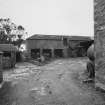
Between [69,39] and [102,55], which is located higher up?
[69,39]

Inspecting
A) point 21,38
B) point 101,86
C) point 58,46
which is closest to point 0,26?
point 21,38

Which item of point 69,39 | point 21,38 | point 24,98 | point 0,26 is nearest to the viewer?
point 24,98

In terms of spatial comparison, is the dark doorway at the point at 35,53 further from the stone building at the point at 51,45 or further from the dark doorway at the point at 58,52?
the dark doorway at the point at 58,52

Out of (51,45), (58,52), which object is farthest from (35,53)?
(58,52)

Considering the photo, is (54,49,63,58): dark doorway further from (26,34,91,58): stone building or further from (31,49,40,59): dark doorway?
(31,49,40,59): dark doorway

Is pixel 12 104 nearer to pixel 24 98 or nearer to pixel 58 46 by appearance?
pixel 24 98

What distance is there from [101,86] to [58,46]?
2180 cm

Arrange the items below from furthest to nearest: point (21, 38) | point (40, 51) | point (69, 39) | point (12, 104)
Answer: point (21, 38) → point (69, 39) → point (40, 51) → point (12, 104)

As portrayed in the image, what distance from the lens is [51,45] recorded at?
1032 inches

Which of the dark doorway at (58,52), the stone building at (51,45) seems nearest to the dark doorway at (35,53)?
the stone building at (51,45)

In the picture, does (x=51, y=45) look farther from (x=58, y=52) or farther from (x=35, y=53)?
(x=35, y=53)

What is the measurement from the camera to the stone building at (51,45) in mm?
25438

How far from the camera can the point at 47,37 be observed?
87.4ft

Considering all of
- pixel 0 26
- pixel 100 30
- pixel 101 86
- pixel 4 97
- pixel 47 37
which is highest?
pixel 0 26
